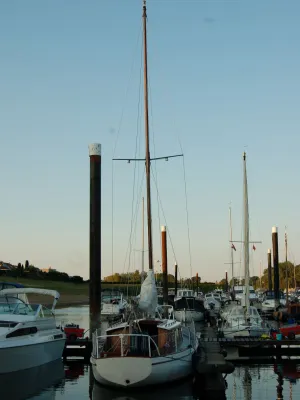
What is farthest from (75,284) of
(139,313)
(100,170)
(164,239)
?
(139,313)

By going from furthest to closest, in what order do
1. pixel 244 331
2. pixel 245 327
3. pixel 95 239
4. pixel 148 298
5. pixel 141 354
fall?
pixel 245 327, pixel 244 331, pixel 95 239, pixel 148 298, pixel 141 354

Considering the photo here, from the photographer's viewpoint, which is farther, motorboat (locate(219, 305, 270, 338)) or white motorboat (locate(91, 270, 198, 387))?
motorboat (locate(219, 305, 270, 338))

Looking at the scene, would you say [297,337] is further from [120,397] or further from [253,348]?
[120,397]

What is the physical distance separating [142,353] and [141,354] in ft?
0.24

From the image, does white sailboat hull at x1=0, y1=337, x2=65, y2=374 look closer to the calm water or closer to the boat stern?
the calm water

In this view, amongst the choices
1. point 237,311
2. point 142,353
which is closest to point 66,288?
point 237,311

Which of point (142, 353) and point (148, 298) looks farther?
point (148, 298)

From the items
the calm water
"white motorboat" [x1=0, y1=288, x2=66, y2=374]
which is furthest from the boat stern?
"white motorboat" [x1=0, y1=288, x2=66, y2=374]

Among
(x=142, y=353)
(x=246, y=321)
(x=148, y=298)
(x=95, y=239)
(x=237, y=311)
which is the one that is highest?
(x=95, y=239)

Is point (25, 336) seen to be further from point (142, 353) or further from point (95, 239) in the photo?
point (95, 239)

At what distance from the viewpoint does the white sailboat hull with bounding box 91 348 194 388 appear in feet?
65.4

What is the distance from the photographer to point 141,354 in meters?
20.8

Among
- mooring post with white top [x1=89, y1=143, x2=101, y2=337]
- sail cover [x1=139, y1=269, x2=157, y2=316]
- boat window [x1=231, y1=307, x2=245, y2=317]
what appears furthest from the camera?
boat window [x1=231, y1=307, x2=245, y2=317]

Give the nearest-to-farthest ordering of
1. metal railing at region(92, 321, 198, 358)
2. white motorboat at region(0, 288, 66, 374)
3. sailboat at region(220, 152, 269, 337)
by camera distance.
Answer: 1. metal railing at region(92, 321, 198, 358)
2. white motorboat at region(0, 288, 66, 374)
3. sailboat at region(220, 152, 269, 337)
